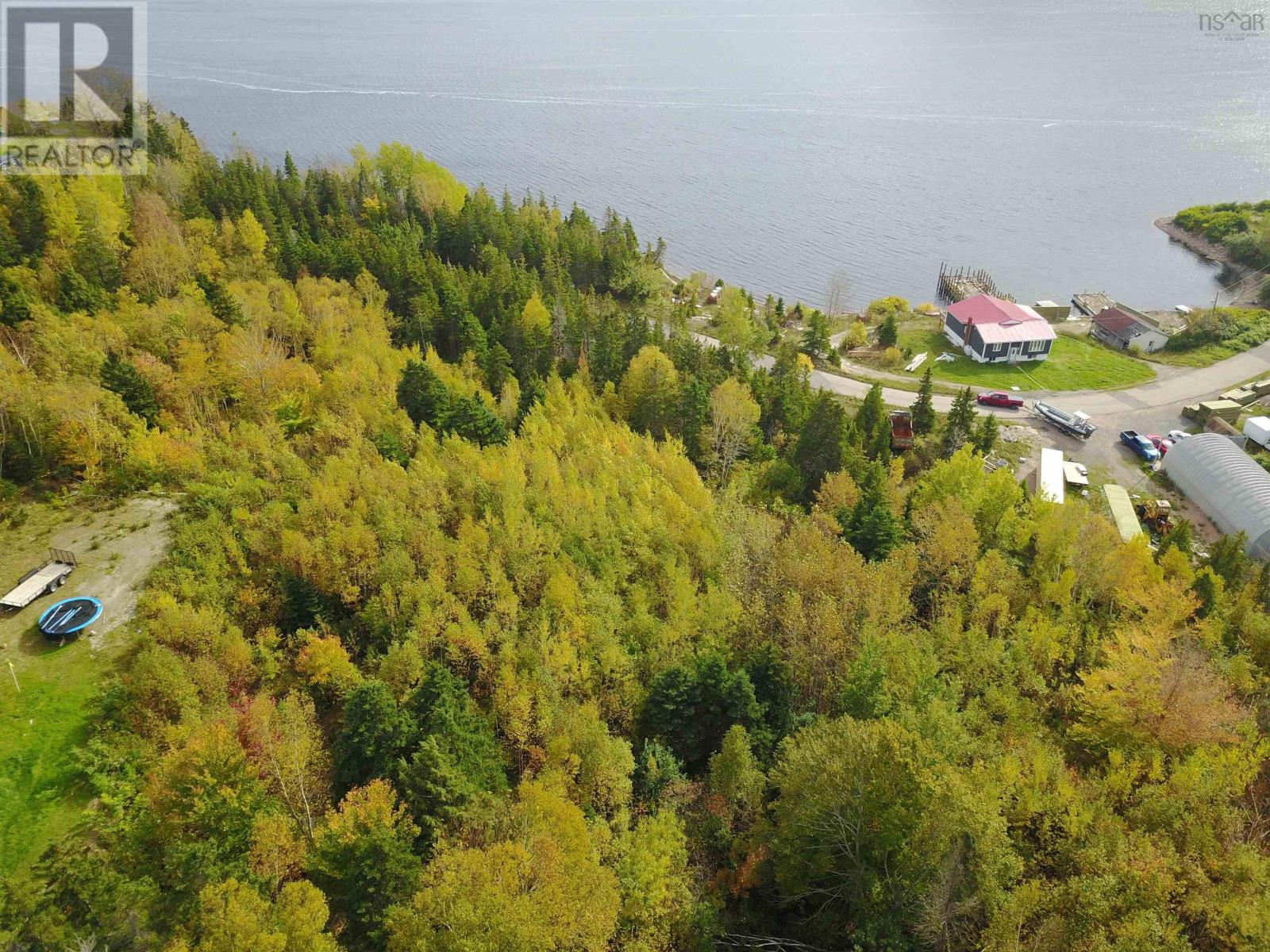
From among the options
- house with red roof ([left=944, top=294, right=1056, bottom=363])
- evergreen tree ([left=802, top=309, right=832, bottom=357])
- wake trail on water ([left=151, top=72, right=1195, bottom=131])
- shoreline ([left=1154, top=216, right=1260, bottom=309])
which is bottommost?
evergreen tree ([left=802, top=309, right=832, bottom=357])

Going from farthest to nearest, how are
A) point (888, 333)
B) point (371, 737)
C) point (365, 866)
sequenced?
point (888, 333)
point (371, 737)
point (365, 866)

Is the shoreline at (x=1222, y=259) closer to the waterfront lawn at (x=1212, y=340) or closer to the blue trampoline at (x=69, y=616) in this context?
the waterfront lawn at (x=1212, y=340)

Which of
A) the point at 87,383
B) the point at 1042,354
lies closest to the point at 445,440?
the point at 87,383

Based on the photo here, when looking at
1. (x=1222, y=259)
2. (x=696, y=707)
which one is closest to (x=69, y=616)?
(x=696, y=707)

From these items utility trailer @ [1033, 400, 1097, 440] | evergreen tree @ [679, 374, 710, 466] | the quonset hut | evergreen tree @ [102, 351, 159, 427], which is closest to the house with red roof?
utility trailer @ [1033, 400, 1097, 440]

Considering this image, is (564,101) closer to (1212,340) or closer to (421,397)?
(1212,340)

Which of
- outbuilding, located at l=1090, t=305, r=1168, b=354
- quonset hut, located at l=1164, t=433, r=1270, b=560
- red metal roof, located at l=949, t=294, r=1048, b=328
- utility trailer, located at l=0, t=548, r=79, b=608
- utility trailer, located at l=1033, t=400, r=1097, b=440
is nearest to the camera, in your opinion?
utility trailer, located at l=0, t=548, r=79, b=608

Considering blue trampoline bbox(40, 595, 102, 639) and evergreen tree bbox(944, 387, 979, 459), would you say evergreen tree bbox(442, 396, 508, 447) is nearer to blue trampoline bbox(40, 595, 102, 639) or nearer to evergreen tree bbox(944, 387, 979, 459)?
blue trampoline bbox(40, 595, 102, 639)

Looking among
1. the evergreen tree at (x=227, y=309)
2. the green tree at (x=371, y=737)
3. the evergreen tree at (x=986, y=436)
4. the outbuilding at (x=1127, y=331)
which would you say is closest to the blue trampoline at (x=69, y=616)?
the green tree at (x=371, y=737)
